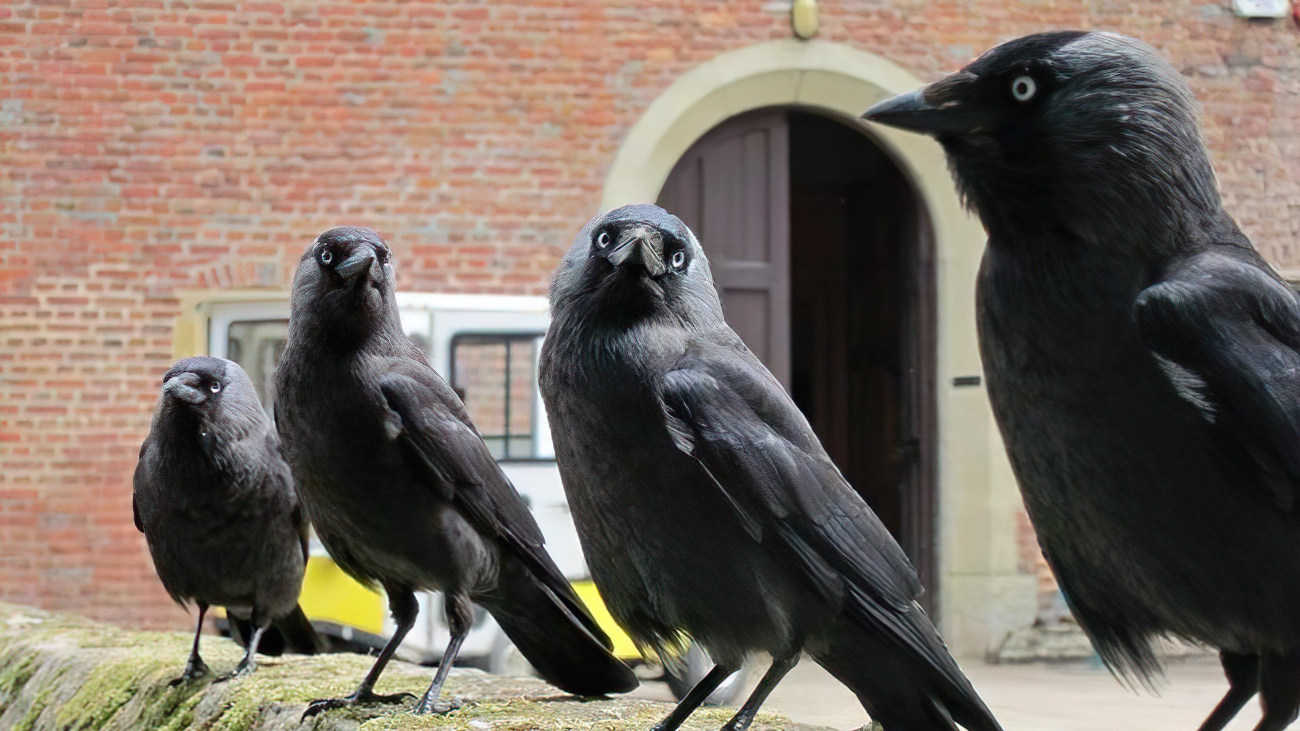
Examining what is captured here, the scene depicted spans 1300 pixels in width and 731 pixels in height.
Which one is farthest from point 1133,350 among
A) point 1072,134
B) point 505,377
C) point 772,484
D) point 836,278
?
point 836,278

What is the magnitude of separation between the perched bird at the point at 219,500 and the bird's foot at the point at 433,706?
73cm

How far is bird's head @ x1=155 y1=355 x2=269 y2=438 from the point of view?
127 inches

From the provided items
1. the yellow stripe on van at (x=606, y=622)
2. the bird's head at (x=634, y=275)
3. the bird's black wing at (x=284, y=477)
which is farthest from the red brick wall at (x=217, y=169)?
the bird's head at (x=634, y=275)

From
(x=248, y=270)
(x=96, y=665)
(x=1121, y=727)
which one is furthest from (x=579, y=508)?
(x=248, y=270)

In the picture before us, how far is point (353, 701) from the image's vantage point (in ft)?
9.69

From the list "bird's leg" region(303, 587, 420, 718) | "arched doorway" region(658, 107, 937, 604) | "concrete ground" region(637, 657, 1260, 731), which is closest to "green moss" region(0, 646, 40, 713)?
"bird's leg" region(303, 587, 420, 718)

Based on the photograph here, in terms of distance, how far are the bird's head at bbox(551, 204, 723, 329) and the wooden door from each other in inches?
223

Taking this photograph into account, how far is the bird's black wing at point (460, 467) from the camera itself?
2844mm

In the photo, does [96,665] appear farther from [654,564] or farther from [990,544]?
[990,544]

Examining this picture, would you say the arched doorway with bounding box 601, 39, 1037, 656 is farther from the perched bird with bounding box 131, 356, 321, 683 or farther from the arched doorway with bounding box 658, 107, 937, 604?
the perched bird with bounding box 131, 356, 321, 683

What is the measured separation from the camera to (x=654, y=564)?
217 centimetres

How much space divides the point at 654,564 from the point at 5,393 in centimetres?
635

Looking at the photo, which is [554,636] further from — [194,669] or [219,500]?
[194,669]

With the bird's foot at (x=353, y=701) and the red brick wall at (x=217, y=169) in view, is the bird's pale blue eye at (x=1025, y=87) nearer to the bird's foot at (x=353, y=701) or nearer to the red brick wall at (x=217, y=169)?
the bird's foot at (x=353, y=701)
